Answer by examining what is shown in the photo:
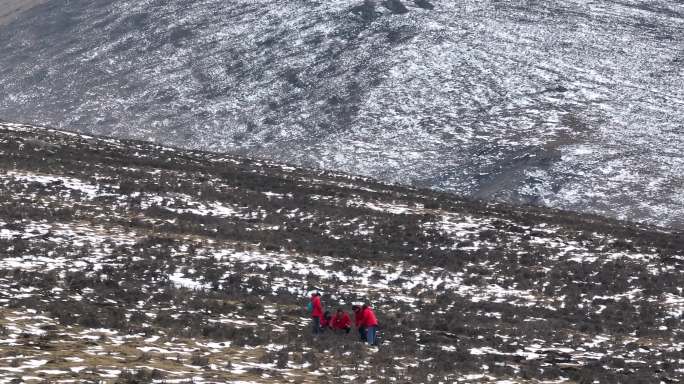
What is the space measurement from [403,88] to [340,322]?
77.2 metres

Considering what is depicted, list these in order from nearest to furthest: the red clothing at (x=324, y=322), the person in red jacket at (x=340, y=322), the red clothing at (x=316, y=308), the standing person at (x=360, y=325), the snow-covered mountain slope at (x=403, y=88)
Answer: the standing person at (x=360, y=325)
the red clothing at (x=316, y=308)
the red clothing at (x=324, y=322)
the person in red jacket at (x=340, y=322)
the snow-covered mountain slope at (x=403, y=88)

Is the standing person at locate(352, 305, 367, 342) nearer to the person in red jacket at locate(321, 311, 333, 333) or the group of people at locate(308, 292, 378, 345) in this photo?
the group of people at locate(308, 292, 378, 345)

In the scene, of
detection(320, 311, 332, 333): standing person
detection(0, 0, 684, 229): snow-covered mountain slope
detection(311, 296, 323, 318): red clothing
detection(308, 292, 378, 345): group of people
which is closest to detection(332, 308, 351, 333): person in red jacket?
detection(308, 292, 378, 345): group of people

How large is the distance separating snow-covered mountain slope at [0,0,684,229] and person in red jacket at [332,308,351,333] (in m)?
51.5

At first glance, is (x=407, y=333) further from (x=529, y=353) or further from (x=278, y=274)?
(x=278, y=274)

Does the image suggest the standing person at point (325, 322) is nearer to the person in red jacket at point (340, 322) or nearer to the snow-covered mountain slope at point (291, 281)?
the person in red jacket at point (340, 322)

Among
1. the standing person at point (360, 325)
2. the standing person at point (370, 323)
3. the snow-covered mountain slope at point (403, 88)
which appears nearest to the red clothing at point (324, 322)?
the standing person at point (360, 325)

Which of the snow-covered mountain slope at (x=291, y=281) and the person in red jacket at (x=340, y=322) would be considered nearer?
the snow-covered mountain slope at (x=291, y=281)

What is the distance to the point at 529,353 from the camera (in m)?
19.9

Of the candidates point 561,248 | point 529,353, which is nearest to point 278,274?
point 529,353

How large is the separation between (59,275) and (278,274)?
7113 mm

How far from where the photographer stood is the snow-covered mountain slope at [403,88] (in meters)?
78.2

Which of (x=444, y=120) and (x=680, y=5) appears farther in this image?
(x=680, y=5)

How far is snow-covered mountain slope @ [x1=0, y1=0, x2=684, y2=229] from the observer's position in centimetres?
7819
